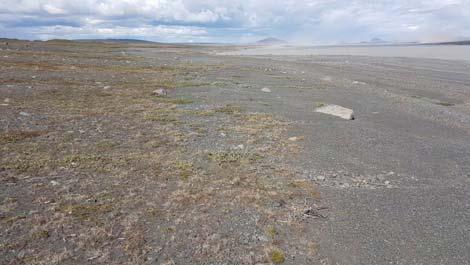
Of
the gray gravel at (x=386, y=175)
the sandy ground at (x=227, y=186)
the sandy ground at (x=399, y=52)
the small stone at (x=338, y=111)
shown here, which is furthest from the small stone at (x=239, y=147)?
the sandy ground at (x=399, y=52)

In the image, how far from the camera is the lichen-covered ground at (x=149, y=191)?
21.4ft

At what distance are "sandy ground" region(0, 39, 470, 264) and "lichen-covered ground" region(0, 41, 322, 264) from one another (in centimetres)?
4

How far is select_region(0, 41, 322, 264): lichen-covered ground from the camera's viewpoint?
6530 mm

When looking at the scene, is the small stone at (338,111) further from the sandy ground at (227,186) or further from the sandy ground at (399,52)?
the sandy ground at (399,52)

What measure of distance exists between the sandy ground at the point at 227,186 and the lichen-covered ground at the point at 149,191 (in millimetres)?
36

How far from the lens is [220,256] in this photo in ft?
21.1

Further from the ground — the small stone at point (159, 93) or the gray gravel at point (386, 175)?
→ the small stone at point (159, 93)

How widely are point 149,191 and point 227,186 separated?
6.31 feet

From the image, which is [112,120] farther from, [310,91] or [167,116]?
[310,91]

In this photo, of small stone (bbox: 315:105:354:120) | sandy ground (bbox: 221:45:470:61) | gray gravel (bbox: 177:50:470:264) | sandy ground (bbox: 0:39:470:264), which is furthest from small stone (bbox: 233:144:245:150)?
sandy ground (bbox: 221:45:470:61)

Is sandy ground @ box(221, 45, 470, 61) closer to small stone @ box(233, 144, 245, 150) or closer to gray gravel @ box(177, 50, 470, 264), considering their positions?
gray gravel @ box(177, 50, 470, 264)

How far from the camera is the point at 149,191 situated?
29.3 feet

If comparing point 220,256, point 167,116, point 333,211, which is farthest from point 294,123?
point 220,256

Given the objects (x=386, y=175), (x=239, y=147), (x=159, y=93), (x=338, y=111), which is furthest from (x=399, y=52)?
(x=386, y=175)
